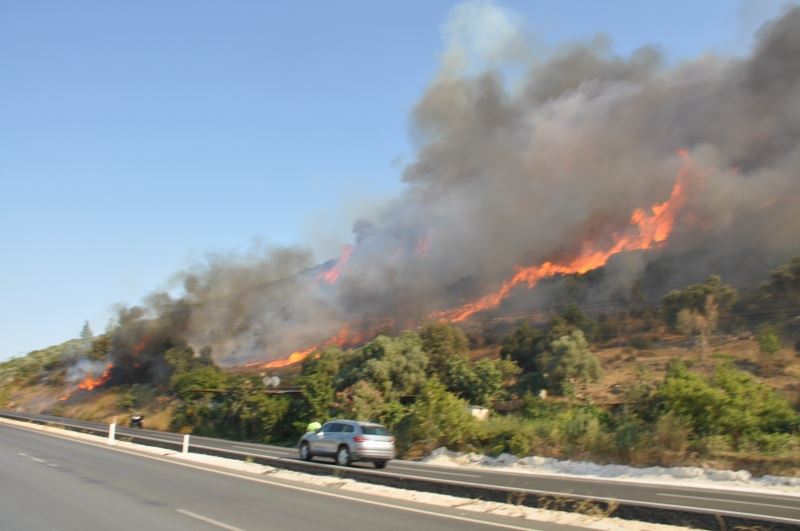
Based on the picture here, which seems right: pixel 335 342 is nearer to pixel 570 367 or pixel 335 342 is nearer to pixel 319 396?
pixel 570 367

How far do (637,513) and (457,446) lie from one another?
2078 centimetres

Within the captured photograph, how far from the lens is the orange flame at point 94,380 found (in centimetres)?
8075

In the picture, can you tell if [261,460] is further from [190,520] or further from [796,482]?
[796,482]

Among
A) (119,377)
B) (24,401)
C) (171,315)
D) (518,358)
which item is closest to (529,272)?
(518,358)

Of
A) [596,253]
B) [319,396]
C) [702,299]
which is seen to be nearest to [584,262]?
[596,253]

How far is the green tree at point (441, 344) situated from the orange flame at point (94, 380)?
45541mm

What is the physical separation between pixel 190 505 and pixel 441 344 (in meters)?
43.9

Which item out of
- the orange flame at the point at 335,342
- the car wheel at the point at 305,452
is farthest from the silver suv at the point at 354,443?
the orange flame at the point at 335,342

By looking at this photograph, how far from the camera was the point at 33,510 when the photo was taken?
32.8ft

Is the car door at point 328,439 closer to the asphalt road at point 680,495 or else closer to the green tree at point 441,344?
the asphalt road at point 680,495

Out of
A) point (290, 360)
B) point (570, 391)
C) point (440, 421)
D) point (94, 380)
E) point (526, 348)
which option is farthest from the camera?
point (290, 360)

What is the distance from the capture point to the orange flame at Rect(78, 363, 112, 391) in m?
80.8

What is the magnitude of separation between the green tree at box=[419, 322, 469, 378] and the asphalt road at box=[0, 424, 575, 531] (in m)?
35.6

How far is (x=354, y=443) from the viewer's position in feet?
70.6
